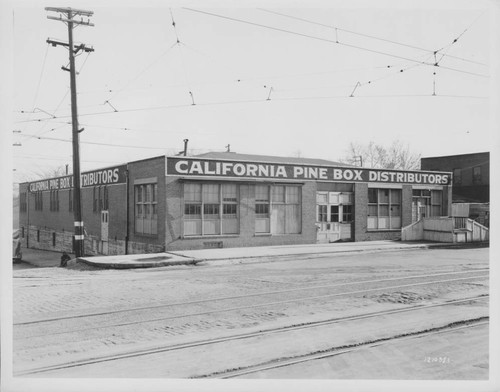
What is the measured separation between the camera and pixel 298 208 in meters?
23.6

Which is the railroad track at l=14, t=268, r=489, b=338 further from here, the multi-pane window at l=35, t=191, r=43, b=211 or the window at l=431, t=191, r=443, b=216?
the multi-pane window at l=35, t=191, r=43, b=211

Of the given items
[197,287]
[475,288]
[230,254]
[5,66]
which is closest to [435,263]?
[475,288]

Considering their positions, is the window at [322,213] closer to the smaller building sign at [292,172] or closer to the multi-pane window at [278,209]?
the smaller building sign at [292,172]

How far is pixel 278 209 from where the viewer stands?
75.5ft

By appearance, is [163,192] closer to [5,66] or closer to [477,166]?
[5,66]

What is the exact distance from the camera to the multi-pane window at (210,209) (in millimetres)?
20562

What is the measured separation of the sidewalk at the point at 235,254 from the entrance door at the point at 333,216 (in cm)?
162

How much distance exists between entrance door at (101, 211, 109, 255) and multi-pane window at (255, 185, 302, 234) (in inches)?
344

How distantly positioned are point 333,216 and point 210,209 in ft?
24.4

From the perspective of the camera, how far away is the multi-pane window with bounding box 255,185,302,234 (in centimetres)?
2250

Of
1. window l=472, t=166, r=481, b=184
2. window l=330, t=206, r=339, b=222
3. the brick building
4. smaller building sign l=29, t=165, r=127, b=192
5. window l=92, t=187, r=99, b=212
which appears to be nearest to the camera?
the brick building

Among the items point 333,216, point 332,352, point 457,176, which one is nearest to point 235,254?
point 333,216

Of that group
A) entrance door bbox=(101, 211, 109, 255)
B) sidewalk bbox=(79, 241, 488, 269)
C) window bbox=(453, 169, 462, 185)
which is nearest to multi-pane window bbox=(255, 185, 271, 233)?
sidewalk bbox=(79, 241, 488, 269)

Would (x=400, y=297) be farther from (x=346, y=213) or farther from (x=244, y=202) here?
(x=346, y=213)
